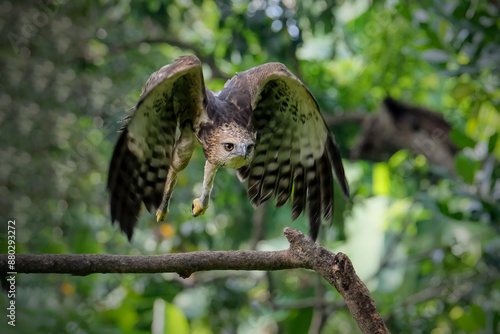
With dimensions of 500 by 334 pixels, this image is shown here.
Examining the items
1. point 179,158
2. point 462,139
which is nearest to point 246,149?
point 179,158

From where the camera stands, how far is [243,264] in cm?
207

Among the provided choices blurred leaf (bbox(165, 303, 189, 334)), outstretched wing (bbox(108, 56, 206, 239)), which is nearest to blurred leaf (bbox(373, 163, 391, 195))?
blurred leaf (bbox(165, 303, 189, 334))

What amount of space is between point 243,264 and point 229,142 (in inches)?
24.4

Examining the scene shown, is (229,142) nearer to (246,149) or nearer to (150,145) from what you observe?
(246,149)

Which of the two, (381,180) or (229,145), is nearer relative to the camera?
(229,145)

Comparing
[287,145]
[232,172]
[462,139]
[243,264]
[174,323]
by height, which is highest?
[243,264]

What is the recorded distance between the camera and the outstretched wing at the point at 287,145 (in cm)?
271

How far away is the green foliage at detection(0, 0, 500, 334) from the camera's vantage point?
13.4 feet

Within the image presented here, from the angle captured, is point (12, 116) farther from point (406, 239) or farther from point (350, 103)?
point (406, 239)

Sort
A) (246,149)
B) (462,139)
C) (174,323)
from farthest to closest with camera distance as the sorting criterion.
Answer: (174,323) < (462,139) < (246,149)

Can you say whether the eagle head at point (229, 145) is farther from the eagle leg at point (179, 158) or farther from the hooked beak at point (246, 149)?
the eagle leg at point (179, 158)

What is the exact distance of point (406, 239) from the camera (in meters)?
5.99

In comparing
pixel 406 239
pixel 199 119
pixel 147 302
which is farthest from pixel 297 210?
pixel 406 239

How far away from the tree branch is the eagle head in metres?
0.51
